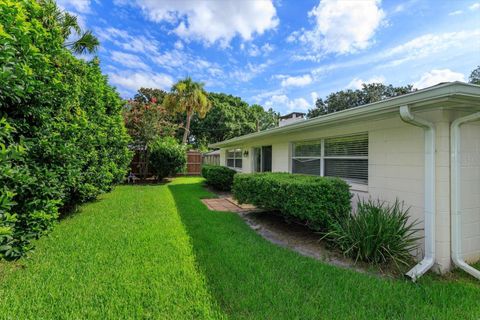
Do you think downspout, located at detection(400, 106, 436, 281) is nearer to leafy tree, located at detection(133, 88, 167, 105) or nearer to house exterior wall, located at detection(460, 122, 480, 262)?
house exterior wall, located at detection(460, 122, 480, 262)

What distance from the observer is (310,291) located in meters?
2.88

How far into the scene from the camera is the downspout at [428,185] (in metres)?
3.42

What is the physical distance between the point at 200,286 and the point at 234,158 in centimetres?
1202

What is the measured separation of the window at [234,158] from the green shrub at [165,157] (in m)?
3.04

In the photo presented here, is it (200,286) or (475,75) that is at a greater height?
(475,75)

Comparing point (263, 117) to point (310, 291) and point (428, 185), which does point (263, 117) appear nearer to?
point (428, 185)

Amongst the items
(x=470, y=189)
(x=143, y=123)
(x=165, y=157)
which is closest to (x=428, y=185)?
(x=470, y=189)

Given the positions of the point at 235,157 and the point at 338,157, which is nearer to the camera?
the point at 338,157

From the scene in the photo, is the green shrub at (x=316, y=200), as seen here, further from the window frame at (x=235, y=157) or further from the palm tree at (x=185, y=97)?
the palm tree at (x=185, y=97)

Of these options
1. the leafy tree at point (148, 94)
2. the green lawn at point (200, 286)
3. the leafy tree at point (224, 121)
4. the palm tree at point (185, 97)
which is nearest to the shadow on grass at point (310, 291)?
the green lawn at point (200, 286)

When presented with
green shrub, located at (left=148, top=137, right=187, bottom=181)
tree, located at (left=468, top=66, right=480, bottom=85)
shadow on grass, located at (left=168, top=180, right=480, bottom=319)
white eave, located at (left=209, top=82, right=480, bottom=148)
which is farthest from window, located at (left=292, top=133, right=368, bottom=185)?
tree, located at (left=468, top=66, right=480, bottom=85)

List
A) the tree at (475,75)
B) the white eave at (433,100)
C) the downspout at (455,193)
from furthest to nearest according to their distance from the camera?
the tree at (475,75) → the downspout at (455,193) → the white eave at (433,100)

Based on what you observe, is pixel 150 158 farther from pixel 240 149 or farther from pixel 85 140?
pixel 85 140

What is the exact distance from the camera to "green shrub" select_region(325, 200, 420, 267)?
12.2ft
